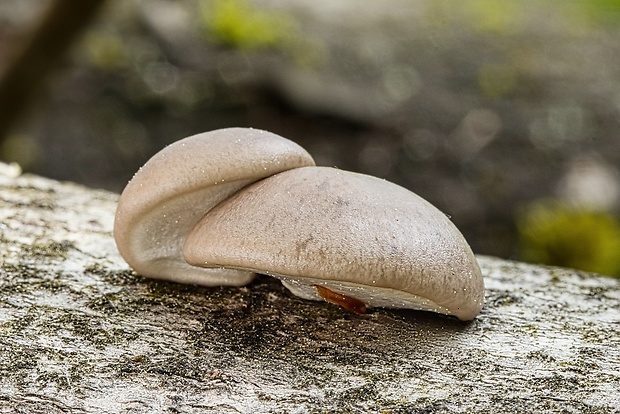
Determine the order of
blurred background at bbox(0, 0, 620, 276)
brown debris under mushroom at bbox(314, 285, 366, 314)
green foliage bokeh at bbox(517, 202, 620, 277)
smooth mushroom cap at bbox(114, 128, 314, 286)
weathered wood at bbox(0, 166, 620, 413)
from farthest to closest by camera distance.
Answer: blurred background at bbox(0, 0, 620, 276) < green foliage bokeh at bbox(517, 202, 620, 277) < brown debris under mushroom at bbox(314, 285, 366, 314) < smooth mushroom cap at bbox(114, 128, 314, 286) < weathered wood at bbox(0, 166, 620, 413)

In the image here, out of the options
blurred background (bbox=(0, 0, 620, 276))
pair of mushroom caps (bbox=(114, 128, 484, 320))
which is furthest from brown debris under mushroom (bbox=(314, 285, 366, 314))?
blurred background (bbox=(0, 0, 620, 276))

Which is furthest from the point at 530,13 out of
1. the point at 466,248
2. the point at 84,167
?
the point at 466,248

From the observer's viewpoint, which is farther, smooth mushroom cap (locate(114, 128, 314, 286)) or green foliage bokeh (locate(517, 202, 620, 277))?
green foliage bokeh (locate(517, 202, 620, 277))

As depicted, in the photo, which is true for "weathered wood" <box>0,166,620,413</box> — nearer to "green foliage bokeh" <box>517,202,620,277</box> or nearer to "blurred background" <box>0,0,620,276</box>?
A: "green foliage bokeh" <box>517,202,620,277</box>

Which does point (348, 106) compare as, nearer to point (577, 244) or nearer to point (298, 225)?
point (577, 244)

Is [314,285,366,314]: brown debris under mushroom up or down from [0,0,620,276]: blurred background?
down

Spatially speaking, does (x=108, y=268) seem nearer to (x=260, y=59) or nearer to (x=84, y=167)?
(x=84, y=167)

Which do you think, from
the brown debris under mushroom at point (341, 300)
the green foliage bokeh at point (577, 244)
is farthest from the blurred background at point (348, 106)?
the brown debris under mushroom at point (341, 300)
